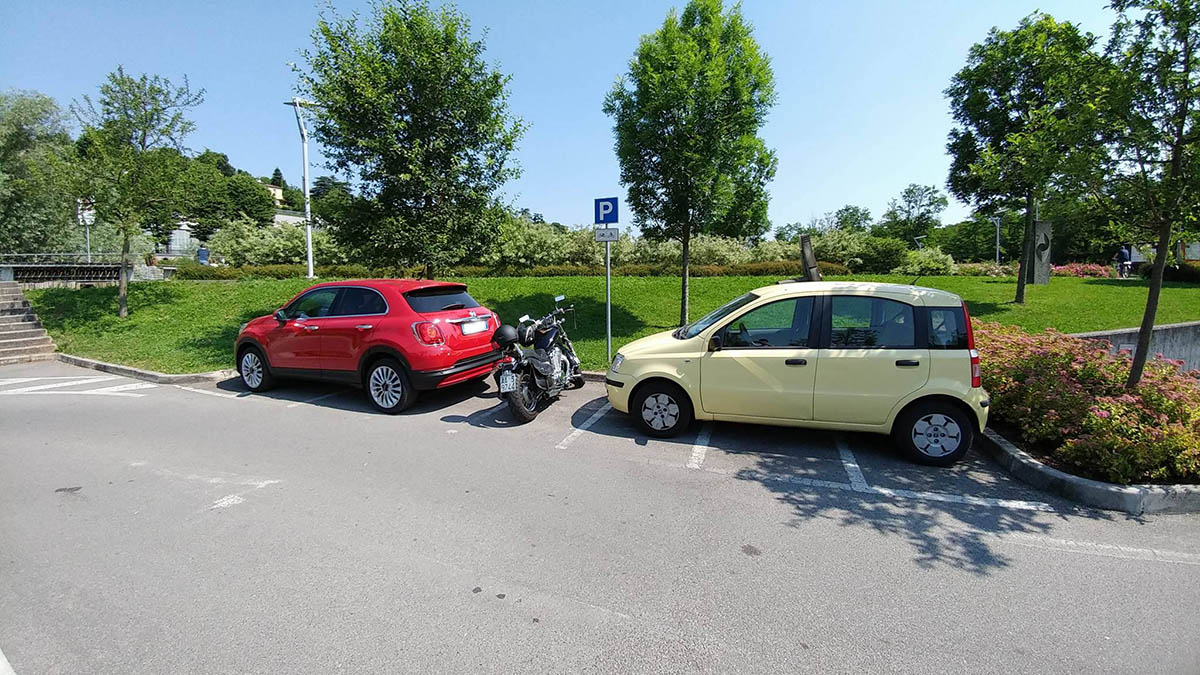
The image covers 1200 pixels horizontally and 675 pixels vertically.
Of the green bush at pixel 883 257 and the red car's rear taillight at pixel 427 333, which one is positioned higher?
the green bush at pixel 883 257

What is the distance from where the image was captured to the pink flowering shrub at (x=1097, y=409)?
4094mm

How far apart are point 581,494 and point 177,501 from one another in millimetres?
3212

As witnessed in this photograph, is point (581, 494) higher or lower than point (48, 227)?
lower

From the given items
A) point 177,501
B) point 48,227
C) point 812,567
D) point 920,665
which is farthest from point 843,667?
point 48,227

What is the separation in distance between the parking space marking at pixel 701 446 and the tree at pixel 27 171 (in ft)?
91.3

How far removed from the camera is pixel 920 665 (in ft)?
7.78

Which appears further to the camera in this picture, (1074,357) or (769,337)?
(1074,357)

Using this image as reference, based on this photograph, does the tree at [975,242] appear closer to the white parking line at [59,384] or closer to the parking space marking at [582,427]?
the parking space marking at [582,427]

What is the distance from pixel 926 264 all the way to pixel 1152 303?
20800 mm

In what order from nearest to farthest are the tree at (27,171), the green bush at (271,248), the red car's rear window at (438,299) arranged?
the red car's rear window at (438,299), the tree at (27,171), the green bush at (271,248)

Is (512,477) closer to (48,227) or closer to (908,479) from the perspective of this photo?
(908,479)

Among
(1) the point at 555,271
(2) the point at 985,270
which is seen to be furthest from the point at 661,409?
(2) the point at 985,270

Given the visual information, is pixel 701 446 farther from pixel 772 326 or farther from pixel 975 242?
pixel 975 242

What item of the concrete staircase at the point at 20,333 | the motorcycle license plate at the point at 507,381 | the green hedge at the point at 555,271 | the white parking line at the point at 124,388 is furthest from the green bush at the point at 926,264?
the concrete staircase at the point at 20,333
